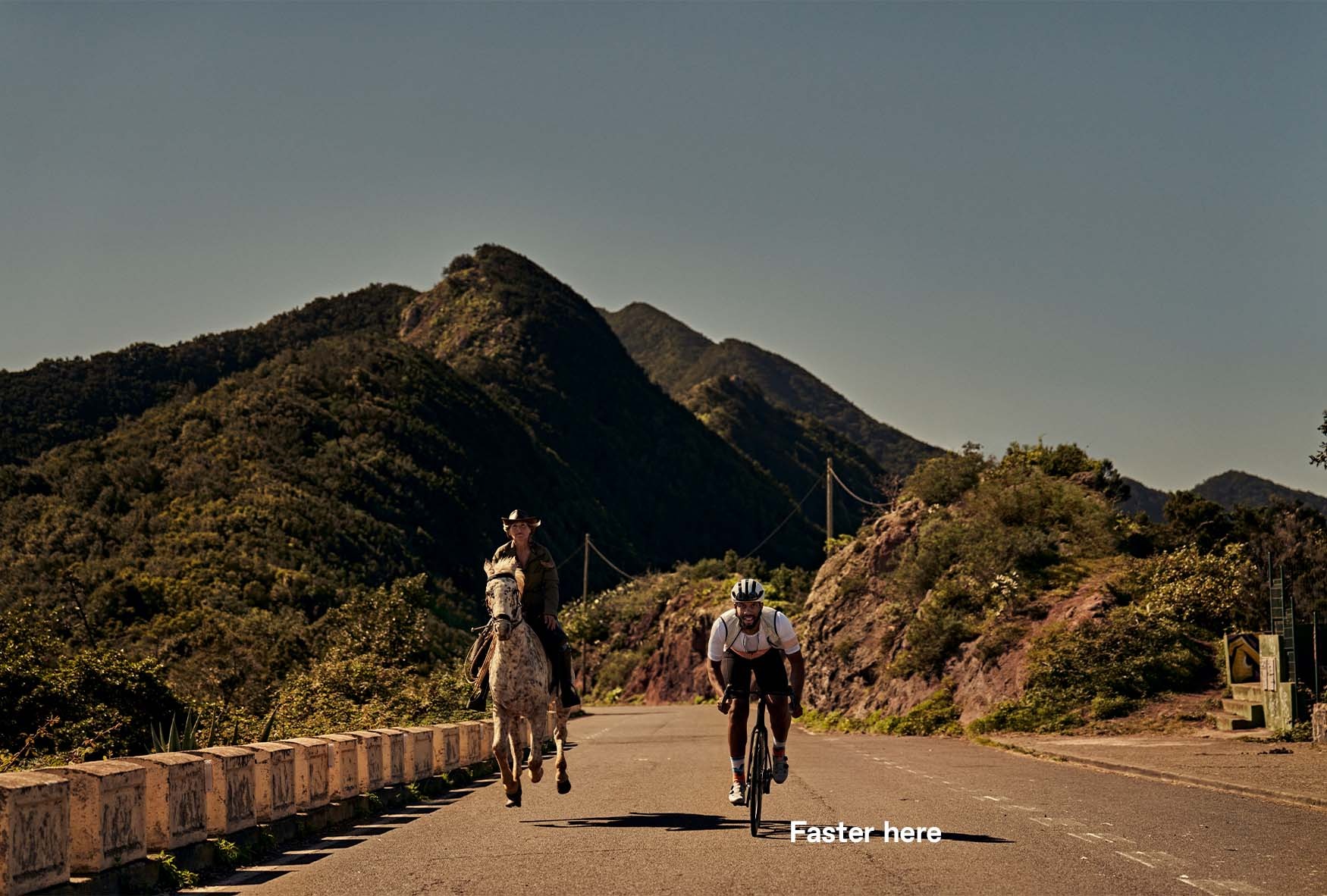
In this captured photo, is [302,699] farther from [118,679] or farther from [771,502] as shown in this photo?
[771,502]

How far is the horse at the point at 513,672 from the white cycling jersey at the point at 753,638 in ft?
5.58

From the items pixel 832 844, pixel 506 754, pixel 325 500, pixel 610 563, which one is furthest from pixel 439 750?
pixel 610 563

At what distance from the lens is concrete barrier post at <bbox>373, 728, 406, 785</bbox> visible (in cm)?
1720

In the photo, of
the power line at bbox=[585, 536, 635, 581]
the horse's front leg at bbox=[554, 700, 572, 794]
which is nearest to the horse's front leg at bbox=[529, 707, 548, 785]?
the horse's front leg at bbox=[554, 700, 572, 794]

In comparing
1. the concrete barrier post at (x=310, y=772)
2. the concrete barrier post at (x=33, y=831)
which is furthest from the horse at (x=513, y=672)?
the concrete barrier post at (x=33, y=831)

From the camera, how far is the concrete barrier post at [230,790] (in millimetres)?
12055

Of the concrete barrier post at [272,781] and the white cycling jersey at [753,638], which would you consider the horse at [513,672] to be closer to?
the white cycling jersey at [753,638]

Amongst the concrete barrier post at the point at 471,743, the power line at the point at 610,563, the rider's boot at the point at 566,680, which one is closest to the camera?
the rider's boot at the point at 566,680

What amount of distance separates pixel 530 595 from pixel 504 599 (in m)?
0.82

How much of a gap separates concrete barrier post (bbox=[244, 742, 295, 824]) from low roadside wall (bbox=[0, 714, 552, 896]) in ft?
0.05

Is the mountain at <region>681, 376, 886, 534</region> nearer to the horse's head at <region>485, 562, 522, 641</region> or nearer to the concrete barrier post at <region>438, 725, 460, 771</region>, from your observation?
the concrete barrier post at <region>438, 725, 460, 771</region>

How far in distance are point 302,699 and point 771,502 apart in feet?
411

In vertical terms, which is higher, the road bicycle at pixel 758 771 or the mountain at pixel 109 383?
the mountain at pixel 109 383

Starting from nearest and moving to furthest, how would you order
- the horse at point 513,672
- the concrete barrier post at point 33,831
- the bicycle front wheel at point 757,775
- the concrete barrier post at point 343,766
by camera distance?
the concrete barrier post at point 33,831 → the bicycle front wheel at point 757,775 → the horse at point 513,672 → the concrete barrier post at point 343,766
